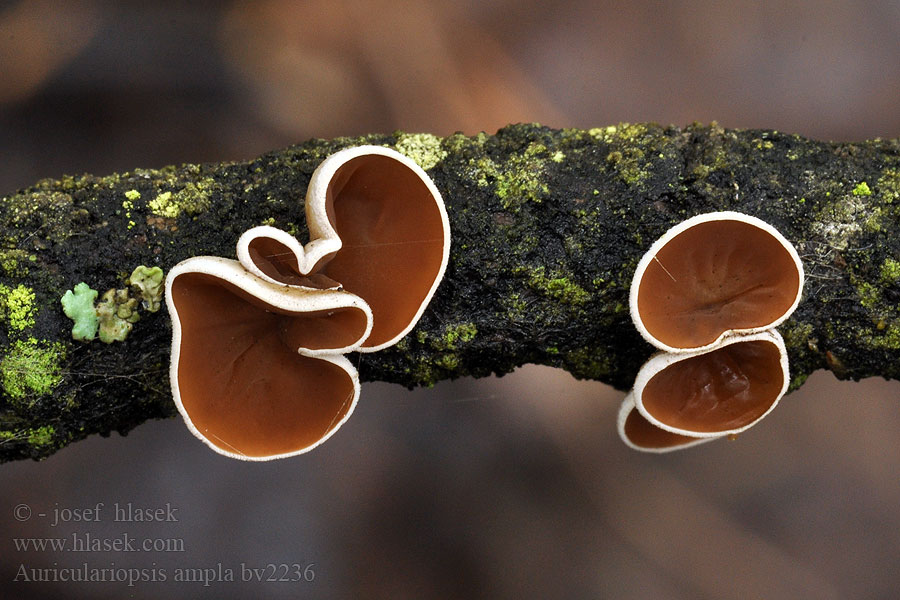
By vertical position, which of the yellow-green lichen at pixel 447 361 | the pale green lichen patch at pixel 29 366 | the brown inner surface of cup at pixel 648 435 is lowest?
the brown inner surface of cup at pixel 648 435

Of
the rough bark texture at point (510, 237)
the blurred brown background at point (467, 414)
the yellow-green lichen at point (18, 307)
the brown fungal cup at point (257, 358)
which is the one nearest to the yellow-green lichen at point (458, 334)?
the rough bark texture at point (510, 237)

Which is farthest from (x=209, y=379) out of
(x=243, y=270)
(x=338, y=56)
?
(x=338, y=56)

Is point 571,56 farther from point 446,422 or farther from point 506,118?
point 446,422

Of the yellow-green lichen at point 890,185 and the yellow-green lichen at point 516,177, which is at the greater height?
the yellow-green lichen at point 516,177

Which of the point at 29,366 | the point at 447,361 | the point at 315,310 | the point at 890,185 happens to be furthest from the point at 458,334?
the point at 890,185

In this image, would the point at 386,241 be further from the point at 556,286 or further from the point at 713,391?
the point at 713,391
